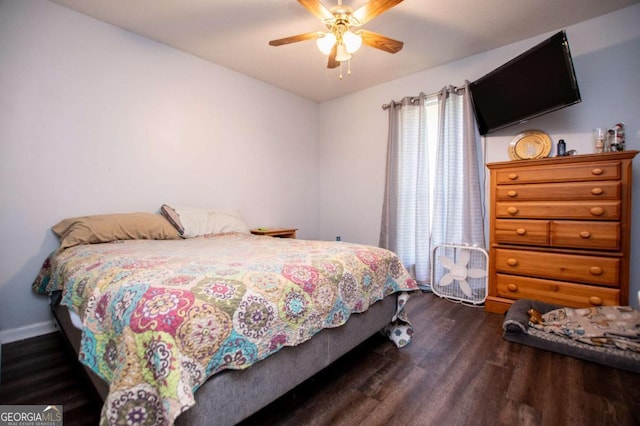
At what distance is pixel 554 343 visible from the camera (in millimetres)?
1918

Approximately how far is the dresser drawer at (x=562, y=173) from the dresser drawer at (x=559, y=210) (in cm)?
18

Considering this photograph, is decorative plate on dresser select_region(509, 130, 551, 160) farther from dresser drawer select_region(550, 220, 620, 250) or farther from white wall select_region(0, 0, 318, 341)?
white wall select_region(0, 0, 318, 341)

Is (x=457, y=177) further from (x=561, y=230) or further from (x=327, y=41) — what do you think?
(x=327, y=41)

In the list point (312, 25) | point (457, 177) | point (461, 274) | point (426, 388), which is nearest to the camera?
point (426, 388)

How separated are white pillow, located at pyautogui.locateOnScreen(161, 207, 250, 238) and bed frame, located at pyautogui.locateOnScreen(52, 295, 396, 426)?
1064mm

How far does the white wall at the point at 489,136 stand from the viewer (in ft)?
7.73

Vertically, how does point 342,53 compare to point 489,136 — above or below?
above

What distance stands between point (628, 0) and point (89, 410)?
4.47 metres

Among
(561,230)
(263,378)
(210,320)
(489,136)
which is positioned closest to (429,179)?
(489,136)

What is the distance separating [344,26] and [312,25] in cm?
71

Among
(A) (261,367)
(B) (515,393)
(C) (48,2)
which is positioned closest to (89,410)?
(A) (261,367)

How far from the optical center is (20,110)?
2.12 m

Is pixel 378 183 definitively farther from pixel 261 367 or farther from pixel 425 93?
pixel 261 367

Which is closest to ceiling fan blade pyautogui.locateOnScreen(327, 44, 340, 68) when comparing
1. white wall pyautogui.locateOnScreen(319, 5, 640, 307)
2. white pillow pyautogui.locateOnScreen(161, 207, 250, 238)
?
white wall pyautogui.locateOnScreen(319, 5, 640, 307)
